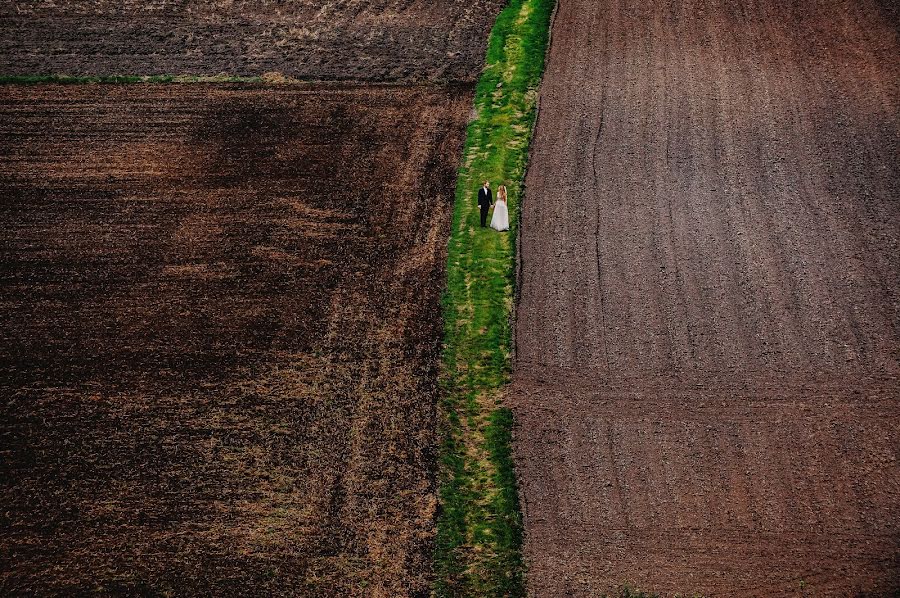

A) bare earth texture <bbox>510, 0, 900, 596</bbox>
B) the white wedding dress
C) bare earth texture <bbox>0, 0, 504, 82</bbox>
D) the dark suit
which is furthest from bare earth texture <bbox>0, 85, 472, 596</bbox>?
bare earth texture <bbox>510, 0, 900, 596</bbox>

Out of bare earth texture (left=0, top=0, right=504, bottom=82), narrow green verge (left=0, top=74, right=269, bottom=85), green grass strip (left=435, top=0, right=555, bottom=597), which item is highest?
bare earth texture (left=0, top=0, right=504, bottom=82)

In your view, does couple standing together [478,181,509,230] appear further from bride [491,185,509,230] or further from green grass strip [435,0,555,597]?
green grass strip [435,0,555,597]

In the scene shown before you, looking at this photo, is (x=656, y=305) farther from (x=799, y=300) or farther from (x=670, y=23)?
(x=670, y=23)

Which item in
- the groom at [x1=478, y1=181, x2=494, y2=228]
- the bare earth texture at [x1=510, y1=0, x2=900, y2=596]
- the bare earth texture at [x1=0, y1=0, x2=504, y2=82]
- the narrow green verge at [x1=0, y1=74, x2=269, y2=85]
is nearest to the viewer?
the bare earth texture at [x1=510, y1=0, x2=900, y2=596]

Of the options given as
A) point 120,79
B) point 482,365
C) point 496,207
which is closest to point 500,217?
point 496,207

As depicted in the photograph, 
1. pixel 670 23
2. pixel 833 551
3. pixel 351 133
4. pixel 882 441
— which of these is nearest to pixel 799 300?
pixel 882 441

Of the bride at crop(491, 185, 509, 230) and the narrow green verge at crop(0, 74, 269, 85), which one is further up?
the narrow green verge at crop(0, 74, 269, 85)

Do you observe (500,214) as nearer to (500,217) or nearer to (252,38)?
(500,217)
